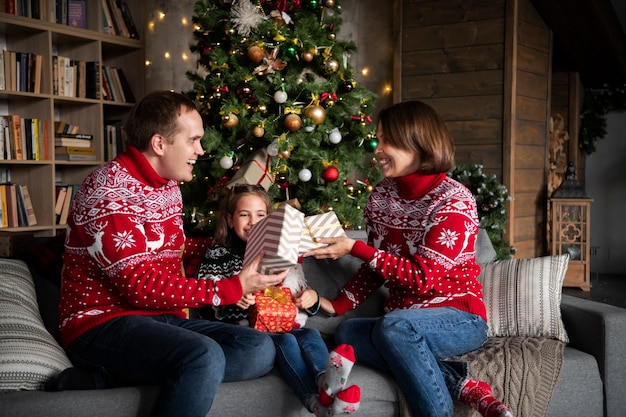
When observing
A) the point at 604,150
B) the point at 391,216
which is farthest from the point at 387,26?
the point at 391,216

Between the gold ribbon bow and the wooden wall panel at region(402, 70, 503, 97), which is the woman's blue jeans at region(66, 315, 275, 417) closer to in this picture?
the gold ribbon bow

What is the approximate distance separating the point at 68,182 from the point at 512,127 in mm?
3404

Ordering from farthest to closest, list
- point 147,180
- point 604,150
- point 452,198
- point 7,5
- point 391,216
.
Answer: point 604,150
point 7,5
point 391,216
point 452,198
point 147,180

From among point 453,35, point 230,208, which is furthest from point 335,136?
point 453,35

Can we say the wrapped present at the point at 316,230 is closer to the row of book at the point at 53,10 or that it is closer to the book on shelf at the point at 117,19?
the row of book at the point at 53,10

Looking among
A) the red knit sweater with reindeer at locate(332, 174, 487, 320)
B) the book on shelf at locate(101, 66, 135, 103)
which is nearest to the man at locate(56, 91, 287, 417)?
the red knit sweater with reindeer at locate(332, 174, 487, 320)

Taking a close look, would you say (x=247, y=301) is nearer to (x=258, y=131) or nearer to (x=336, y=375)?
(x=336, y=375)

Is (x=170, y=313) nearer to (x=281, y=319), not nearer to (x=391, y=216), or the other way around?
(x=281, y=319)

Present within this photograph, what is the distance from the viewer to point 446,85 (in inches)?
206

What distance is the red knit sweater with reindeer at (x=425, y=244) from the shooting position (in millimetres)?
2092

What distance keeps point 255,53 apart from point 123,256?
184cm

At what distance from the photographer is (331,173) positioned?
342cm

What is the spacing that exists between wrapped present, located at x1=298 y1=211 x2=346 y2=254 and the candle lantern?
375 cm

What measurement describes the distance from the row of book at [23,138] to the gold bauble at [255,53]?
197cm
